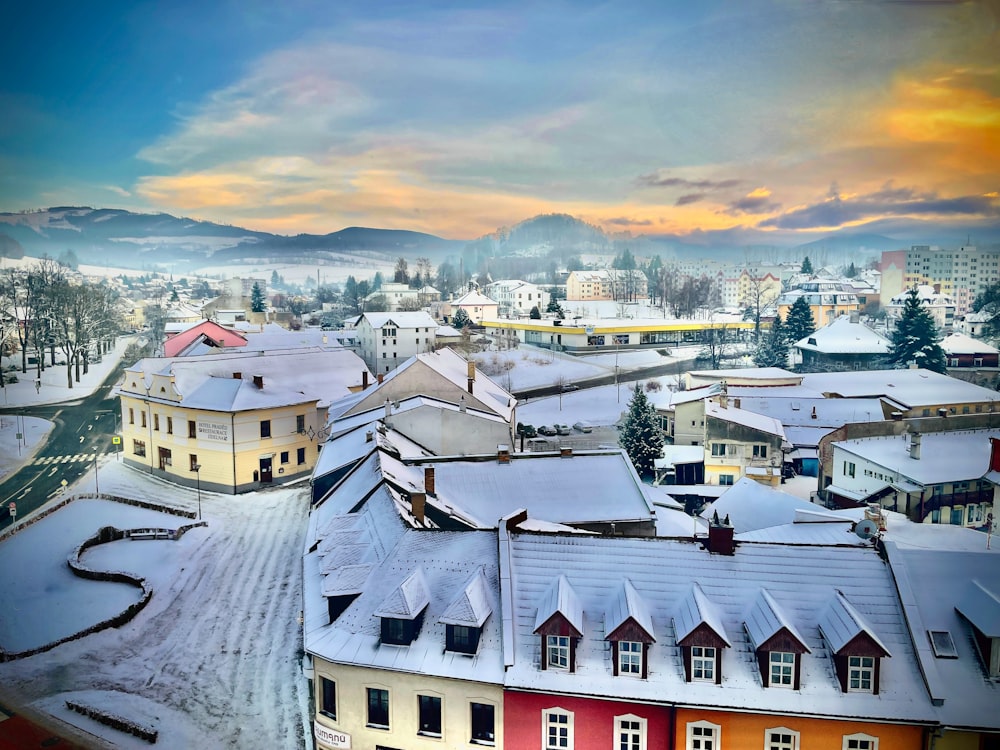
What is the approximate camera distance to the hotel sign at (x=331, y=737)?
6641 millimetres

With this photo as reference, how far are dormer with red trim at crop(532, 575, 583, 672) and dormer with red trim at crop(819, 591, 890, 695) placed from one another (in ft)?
7.46

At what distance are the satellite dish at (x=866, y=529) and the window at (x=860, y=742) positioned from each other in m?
2.66

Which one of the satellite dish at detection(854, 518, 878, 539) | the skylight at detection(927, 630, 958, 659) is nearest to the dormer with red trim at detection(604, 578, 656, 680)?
the skylight at detection(927, 630, 958, 659)

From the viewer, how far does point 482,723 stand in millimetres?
6270

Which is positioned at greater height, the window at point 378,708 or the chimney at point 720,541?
the chimney at point 720,541

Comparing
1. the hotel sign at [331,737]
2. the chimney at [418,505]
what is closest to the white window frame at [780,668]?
the hotel sign at [331,737]

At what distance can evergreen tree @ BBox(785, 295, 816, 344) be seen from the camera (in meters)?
23.9

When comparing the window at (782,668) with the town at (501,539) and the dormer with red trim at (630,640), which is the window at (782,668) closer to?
the town at (501,539)

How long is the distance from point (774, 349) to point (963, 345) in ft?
42.8

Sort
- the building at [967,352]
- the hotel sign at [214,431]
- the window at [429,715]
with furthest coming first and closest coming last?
the hotel sign at [214,431], the building at [967,352], the window at [429,715]

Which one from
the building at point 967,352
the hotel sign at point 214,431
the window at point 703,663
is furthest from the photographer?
the hotel sign at point 214,431

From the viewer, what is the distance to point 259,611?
34.4 ft

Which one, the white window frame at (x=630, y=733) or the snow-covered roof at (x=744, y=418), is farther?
the snow-covered roof at (x=744, y=418)

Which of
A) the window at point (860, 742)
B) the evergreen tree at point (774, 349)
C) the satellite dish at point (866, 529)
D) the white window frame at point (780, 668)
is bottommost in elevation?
the window at point (860, 742)
